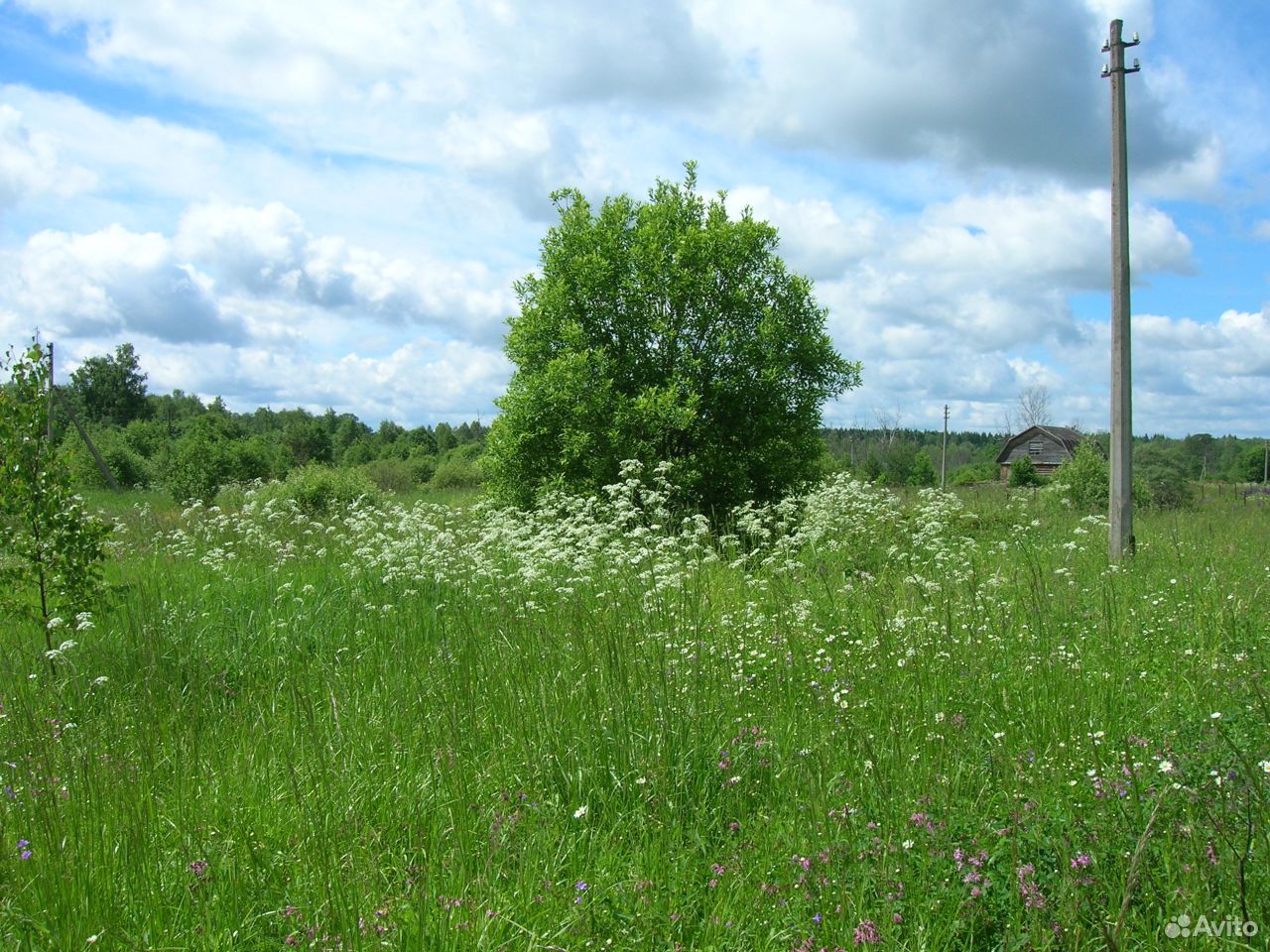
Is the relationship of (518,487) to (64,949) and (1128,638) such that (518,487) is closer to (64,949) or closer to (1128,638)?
(1128,638)

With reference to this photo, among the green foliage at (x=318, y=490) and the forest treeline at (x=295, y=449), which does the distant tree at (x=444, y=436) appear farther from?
the green foliage at (x=318, y=490)

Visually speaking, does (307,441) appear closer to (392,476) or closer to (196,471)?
(392,476)

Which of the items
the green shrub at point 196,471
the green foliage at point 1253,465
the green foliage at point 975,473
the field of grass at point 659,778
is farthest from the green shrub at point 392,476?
the green foliage at point 1253,465

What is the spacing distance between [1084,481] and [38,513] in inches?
750

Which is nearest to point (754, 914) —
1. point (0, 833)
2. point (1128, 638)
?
point (0, 833)

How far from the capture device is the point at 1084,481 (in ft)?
59.5

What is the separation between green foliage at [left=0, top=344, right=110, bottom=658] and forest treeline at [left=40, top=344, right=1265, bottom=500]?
22 cm

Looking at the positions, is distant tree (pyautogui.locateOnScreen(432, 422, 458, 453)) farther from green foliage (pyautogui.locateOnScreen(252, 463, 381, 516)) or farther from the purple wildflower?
the purple wildflower

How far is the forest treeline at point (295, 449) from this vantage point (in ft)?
76.6

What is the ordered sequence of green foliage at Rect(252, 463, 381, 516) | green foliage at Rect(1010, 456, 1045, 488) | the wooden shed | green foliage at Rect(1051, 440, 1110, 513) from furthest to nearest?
the wooden shed < green foliage at Rect(1010, 456, 1045, 488) < green foliage at Rect(252, 463, 381, 516) < green foliage at Rect(1051, 440, 1110, 513)

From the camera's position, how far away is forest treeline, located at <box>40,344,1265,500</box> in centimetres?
2336

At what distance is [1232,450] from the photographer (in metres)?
80.9

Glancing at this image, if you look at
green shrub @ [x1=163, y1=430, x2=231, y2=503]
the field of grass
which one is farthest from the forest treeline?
the field of grass

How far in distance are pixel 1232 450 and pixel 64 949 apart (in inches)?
3945
